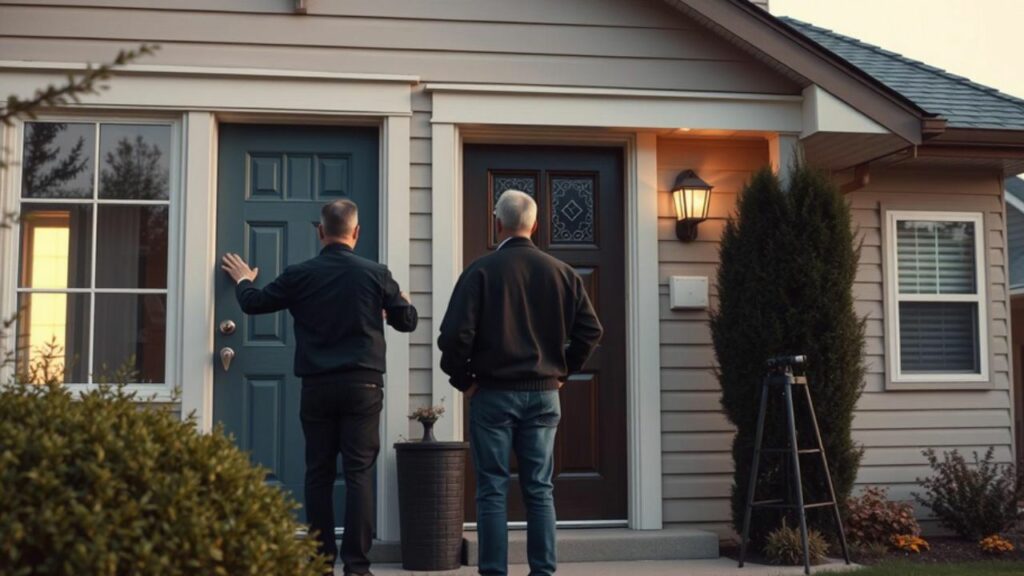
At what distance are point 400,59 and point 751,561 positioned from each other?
3473mm

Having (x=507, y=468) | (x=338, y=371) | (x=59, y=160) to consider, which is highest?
(x=59, y=160)

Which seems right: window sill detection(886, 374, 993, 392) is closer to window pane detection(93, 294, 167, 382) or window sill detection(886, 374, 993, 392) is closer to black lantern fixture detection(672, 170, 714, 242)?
black lantern fixture detection(672, 170, 714, 242)

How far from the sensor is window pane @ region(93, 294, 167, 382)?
643 centimetres

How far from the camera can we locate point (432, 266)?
21.8 ft

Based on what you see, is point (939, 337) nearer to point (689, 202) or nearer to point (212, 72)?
point (689, 202)

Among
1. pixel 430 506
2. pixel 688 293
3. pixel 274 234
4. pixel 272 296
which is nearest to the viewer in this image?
pixel 272 296

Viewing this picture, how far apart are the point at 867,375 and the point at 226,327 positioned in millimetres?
4172

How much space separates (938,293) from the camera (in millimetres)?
8023

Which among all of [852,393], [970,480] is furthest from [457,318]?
[970,480]

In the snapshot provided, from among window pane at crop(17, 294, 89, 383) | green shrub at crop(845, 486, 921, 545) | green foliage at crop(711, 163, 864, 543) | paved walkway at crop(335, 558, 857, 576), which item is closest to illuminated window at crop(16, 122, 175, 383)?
window pane at crop(17, 294, 89, 383)

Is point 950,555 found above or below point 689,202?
below

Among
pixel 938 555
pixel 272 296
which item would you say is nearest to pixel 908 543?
pixel 938 555

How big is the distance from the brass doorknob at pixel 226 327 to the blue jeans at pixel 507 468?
198 centimetres

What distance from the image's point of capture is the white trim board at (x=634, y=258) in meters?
6.68
